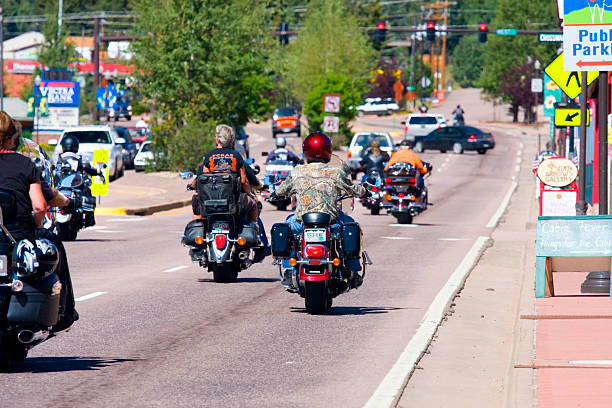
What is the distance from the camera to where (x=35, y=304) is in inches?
361

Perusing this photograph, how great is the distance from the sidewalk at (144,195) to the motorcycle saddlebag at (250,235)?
679 inches

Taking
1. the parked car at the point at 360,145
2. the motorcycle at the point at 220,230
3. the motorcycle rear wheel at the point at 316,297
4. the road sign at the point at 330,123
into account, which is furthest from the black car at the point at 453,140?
the motorcycle rear wheel at the point at 316,297

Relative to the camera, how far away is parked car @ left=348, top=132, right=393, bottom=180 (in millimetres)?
51688

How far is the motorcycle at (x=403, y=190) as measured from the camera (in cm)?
2884

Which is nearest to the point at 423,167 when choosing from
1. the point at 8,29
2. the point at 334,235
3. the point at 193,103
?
the point at 334,235

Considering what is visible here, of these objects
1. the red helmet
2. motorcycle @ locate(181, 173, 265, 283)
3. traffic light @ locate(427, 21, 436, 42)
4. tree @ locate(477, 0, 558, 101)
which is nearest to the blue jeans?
the red helmet

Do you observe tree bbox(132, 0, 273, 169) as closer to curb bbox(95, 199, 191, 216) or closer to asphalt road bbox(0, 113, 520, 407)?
curb bbox(95, 199, 191, 216)

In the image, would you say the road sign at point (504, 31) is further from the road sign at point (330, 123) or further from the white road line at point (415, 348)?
the white road line at point (415, 348)

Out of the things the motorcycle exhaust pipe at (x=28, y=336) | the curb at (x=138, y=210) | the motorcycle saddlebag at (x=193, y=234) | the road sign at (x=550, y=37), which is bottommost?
the curb at (x=138, y=210)

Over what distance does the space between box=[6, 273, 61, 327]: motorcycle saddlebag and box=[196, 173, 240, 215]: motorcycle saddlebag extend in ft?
21.1

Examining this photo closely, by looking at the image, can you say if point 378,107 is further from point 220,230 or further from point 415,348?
point 415,348

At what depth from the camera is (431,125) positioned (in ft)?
251

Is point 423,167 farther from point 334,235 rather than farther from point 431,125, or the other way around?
point 431,125

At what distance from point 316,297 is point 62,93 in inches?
1750
